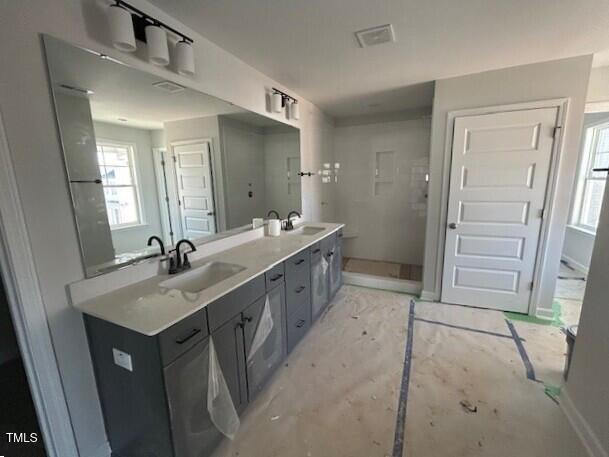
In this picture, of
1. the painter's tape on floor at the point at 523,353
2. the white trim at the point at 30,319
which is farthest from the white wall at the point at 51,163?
the painter's tape on floor at the point at 523,353

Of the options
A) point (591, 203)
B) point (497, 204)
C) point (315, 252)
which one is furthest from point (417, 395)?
point (591, 203)

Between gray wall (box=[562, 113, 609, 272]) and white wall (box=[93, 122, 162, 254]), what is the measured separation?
540 centimetres

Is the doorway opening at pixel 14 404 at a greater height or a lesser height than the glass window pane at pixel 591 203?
lesser

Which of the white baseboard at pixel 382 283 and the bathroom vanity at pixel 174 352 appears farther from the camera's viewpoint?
the white baseboard at pixel 382 283

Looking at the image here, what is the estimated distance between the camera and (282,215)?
3.08 meters

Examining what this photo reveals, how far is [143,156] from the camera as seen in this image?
1.67 m

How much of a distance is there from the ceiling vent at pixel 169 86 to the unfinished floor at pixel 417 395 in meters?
2.12

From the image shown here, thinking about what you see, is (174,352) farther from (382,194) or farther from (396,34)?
(382,194)

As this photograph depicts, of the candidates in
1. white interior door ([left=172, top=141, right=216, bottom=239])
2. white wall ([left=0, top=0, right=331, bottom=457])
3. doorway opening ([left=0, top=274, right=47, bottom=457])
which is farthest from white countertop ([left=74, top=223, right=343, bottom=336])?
doorway opening ([left=0, top=274, right=47, bottom=457])

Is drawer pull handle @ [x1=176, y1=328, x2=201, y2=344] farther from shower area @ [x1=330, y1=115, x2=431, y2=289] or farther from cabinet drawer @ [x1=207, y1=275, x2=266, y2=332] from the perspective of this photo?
shower area @ [x1=330, y1=115, x2=431, y2=289]

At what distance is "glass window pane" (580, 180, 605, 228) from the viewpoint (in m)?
3.88

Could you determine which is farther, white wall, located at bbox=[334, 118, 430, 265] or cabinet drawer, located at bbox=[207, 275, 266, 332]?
white wall, located at bbox=[334, 118, 430, 265]

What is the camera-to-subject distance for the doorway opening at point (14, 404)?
1.36m

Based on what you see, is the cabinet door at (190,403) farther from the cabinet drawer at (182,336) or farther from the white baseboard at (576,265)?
the white baseboard at (576,265)
